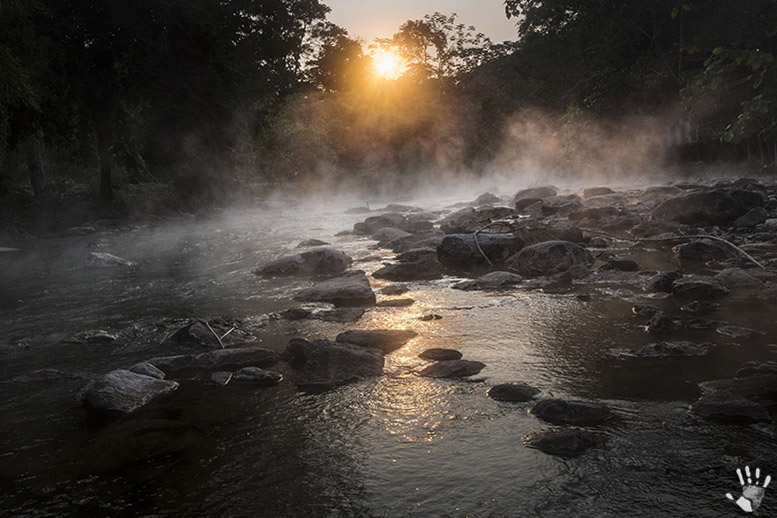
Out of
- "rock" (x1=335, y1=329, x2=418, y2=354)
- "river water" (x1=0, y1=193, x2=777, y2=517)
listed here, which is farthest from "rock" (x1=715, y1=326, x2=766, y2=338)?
"rock" (x1=335, y1=329, x2=418, y2=354)

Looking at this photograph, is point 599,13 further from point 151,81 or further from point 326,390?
point 326,390

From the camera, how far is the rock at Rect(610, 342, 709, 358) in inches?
190

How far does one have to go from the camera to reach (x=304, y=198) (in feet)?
110

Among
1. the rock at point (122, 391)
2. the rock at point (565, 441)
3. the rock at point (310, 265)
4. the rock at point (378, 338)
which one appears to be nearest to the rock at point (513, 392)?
the rock at point (565, 441)

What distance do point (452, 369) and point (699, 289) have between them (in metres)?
3.43

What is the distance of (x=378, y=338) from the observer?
5645 millimetres

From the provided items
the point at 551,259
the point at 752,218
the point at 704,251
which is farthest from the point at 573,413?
the point at 752,218

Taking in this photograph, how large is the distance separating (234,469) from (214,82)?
18611mm

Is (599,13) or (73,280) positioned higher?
(599,13)

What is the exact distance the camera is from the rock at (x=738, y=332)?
17.0 ft

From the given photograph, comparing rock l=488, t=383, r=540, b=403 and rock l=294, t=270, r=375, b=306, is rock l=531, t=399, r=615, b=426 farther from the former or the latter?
rock l=294, t=270, r=375, b=306

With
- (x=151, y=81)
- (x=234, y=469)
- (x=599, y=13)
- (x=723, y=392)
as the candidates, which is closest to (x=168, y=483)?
(x=234, y=469)

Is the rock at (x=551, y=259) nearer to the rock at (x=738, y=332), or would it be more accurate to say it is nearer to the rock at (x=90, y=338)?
the rock at (x=738, y=332)

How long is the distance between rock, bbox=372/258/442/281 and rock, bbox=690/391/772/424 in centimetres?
558
